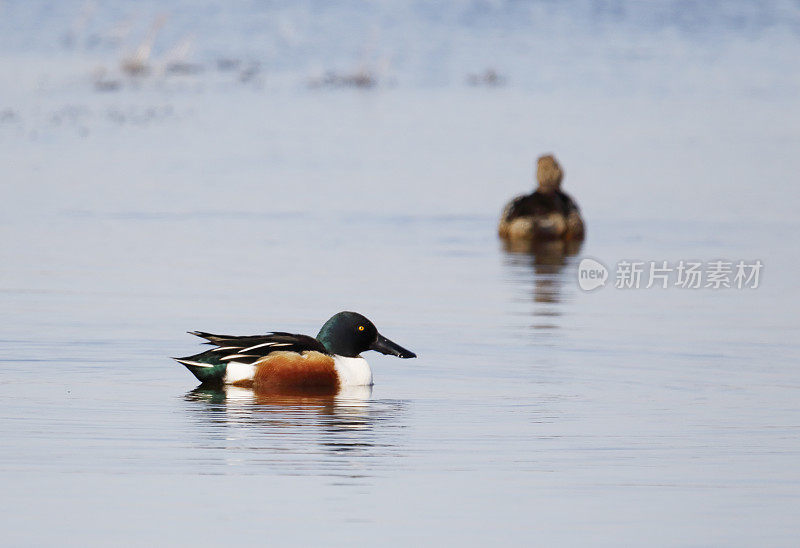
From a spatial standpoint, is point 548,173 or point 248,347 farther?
point 548,173

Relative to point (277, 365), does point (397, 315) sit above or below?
above

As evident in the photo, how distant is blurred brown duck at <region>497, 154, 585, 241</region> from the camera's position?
20109 mm

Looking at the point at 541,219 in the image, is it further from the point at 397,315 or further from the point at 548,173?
the point at 397,315

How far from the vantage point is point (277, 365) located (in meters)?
11.2

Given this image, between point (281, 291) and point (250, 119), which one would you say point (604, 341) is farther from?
point (250, 119)

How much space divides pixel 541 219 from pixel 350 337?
9025 millimetres

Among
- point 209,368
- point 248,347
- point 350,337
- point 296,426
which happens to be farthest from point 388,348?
point 296,426

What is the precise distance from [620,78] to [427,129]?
1210 cm

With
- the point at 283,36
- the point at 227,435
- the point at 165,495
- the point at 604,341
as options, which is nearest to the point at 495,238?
the point at 604,341

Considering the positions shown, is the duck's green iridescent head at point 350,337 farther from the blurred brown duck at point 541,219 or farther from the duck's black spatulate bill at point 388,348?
the blurred brown duck at point 541,219

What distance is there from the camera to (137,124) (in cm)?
3081

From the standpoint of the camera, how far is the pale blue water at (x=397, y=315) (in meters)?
8.30

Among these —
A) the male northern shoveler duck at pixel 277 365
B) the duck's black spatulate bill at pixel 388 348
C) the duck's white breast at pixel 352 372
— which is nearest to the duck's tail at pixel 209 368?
the male northern shoveler duck at pixel 277 365

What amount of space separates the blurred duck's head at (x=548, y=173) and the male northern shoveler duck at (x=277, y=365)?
33.7 feet
